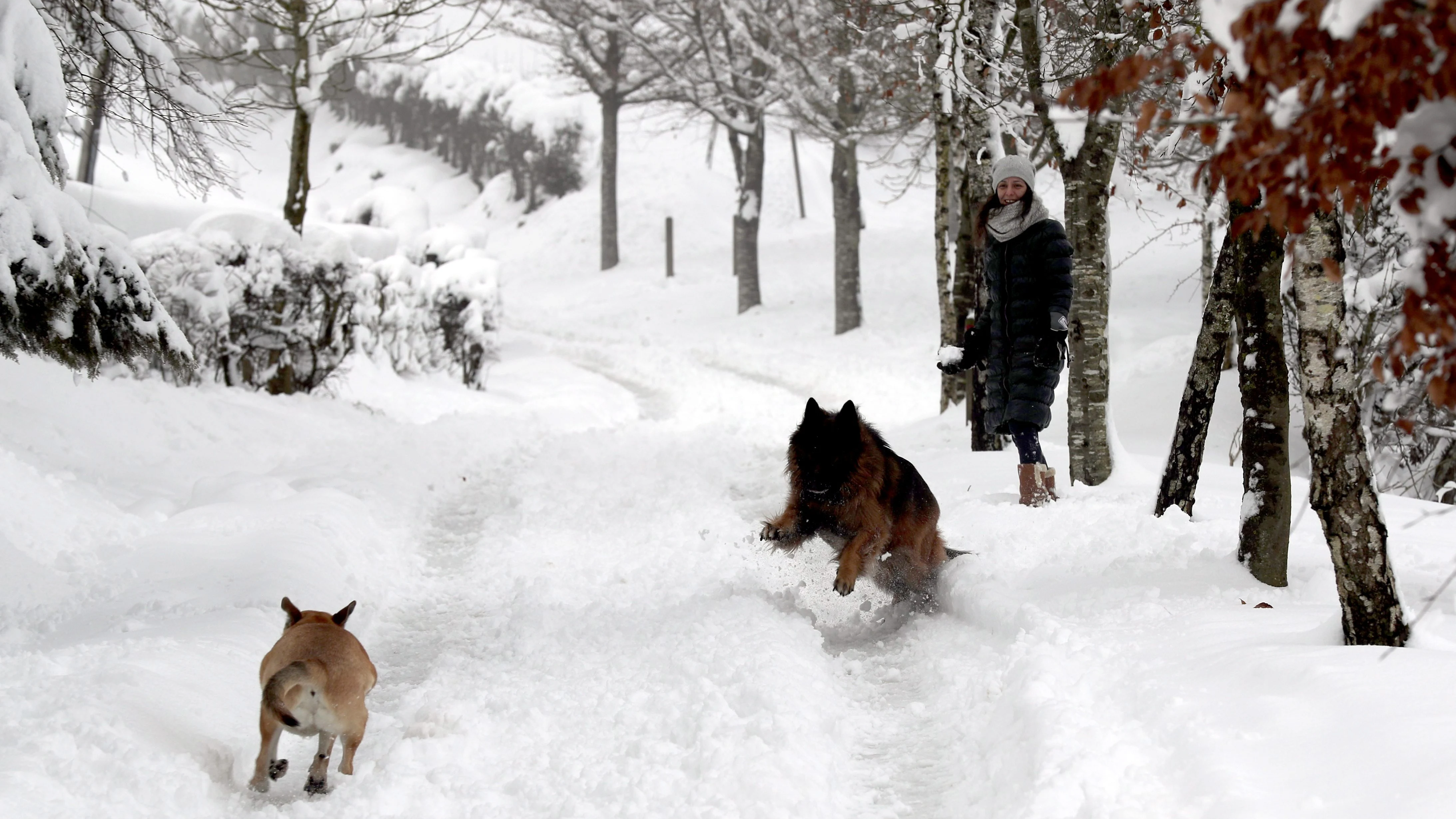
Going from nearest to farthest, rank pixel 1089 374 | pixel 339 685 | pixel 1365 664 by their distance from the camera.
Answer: pixel 1365 664 → pixel 339 685 → pixel 1089 374

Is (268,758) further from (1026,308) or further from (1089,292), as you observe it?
(1089,292)

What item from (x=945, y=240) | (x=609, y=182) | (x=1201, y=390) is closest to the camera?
(x=1201, y=390)

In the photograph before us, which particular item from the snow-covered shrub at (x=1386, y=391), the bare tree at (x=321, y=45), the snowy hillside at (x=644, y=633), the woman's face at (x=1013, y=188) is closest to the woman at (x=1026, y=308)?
the woman's face at (x=1013, y=188)

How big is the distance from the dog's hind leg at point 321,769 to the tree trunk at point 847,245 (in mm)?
19185

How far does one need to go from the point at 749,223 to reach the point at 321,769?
74.3ft

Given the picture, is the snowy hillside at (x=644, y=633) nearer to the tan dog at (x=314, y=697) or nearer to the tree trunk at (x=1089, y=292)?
the tan dog at (x=314, y=697)

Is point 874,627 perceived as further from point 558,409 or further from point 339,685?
point 558,409

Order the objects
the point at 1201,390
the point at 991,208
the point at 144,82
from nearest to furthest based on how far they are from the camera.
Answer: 1. the point at 1201,390
2. the point at 991,208
3. the point at 144,82

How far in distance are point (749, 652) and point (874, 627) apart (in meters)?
1.19

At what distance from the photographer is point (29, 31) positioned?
5.36m

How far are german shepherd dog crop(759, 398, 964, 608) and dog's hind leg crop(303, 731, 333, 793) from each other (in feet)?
8.84

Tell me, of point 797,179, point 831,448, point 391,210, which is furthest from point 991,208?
point 797,179

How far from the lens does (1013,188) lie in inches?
258

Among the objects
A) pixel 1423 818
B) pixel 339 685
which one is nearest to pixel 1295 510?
pixel 1423 818
